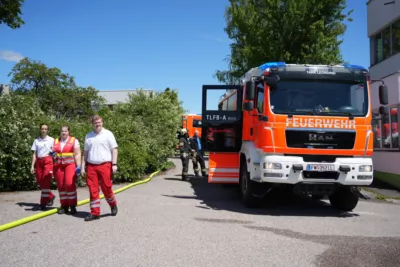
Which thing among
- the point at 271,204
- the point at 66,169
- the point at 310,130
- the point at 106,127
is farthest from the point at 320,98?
the point at 106,127

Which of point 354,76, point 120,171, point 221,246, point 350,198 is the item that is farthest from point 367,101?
point 120,171

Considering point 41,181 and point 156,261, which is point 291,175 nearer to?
point 156,261

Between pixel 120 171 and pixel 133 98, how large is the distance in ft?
26.8

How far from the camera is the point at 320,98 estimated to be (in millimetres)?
8406

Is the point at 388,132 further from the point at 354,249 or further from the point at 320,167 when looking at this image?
the point at 354,249

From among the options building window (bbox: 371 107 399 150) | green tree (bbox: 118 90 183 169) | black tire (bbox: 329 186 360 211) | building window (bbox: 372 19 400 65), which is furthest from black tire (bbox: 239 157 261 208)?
building window (bbox: 372 19 400 65)

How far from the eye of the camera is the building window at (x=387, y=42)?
1778 centimetres

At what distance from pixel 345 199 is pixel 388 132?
681 cm

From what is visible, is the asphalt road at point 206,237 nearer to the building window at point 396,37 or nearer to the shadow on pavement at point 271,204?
the shadow on pavement at point 271,204

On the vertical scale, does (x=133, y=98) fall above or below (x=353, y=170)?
above

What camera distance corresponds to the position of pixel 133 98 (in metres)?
20.7

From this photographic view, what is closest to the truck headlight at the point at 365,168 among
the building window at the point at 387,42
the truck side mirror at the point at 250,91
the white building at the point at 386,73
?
the truck side mirror at the point at 250,91

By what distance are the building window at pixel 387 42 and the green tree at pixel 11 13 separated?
15.7 metres

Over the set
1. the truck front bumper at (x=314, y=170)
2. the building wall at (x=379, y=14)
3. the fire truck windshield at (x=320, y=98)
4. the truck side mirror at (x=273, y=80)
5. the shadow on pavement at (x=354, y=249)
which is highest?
the building wall at (x=379, y=14)
